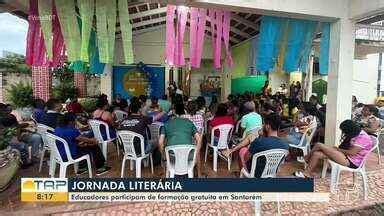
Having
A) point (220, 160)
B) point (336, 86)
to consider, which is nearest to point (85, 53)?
point (220, 160)

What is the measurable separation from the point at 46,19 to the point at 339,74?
4.99 metres

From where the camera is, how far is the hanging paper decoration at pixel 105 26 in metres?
4.99

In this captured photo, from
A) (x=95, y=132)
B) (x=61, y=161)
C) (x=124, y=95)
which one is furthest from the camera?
(x=124, y=95)

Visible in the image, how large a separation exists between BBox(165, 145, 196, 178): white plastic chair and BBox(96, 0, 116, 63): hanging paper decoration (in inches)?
70.7

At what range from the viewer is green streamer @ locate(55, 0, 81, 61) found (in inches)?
196

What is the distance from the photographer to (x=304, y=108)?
6746 millimetres

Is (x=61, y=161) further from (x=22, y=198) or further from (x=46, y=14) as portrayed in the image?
(x=46, y=14)

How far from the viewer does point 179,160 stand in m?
4.29

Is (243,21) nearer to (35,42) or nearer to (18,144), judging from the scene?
(35,42)

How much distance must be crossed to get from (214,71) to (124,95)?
190 inches

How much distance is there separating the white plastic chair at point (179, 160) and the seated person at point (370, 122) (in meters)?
3.45

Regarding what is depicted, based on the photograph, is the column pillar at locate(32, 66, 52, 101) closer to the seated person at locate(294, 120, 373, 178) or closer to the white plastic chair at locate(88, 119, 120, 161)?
the white plastic chair at locate(88, 119, 120, 161)

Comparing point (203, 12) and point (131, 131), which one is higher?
point (203, 12)

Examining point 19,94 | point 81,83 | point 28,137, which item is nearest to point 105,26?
point 28,137
